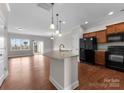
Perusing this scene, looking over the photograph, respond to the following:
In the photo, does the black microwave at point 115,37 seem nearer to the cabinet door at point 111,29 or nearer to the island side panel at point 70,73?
the cabinet door at point 111,29

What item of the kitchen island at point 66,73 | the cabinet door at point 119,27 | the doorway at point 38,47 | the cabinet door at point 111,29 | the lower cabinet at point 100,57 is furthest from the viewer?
the doorway at point 38,47

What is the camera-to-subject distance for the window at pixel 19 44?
1040 centimetres

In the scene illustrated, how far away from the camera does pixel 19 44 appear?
10906 millimetres

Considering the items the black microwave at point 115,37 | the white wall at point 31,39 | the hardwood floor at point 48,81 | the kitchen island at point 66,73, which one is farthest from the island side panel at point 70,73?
the white wall at point 31,39

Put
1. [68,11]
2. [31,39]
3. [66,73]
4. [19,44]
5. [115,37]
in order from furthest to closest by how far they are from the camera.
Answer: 1. [31,39]
2. [19,44]
3. [115,37]
4. [68,11]
5. [66,73]

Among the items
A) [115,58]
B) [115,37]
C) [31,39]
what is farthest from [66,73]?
[31,39]

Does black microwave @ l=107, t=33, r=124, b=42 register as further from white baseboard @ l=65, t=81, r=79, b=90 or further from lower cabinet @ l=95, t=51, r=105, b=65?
white baseboard @ l=65, t=81, r=79, b=90

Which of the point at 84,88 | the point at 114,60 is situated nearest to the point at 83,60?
the point at 114,60

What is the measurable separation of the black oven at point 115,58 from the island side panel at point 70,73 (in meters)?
2.67

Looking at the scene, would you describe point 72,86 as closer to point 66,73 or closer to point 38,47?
point 66,73

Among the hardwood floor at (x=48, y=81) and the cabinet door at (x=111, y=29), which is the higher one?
the cabinet door at (x=111, y=29)

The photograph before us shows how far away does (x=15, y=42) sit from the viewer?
10602mm

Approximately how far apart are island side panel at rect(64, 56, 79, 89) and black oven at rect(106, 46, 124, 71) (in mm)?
2669

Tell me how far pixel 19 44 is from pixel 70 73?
9.58 meters
